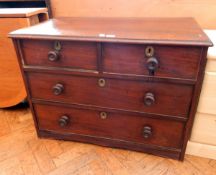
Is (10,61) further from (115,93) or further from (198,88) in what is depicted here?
(198,88)

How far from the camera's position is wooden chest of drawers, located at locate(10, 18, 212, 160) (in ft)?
2.81

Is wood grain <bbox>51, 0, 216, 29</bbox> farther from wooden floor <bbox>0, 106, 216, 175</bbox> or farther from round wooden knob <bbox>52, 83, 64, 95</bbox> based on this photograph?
wooden floor <bbox>0, 106, 216, 175</bbox>

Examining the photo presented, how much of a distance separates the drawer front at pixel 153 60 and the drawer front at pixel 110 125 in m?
0.29

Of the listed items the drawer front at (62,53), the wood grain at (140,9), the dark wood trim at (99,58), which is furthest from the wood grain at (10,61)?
the dark wood trim at (99,58)

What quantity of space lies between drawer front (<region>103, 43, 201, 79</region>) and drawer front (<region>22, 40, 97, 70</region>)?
8 centimetres

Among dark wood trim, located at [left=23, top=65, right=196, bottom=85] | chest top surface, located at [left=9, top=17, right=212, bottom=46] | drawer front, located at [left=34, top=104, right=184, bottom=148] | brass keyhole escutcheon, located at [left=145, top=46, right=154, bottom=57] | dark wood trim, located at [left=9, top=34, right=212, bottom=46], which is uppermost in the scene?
chest top surface, located at [left=9, top=17, right=212, bottom=46]

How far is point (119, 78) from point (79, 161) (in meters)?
0.60

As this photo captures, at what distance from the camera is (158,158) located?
3.83ft

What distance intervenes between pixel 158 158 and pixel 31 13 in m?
1.23

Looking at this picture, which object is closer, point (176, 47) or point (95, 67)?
point (176, 47)

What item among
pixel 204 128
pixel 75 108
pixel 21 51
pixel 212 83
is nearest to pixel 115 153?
pixel 75 108

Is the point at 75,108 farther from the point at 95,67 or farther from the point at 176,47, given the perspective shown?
the point at 176,47

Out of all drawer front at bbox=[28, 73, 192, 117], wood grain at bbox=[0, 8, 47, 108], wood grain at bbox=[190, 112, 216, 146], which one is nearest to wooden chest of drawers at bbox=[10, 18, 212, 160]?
drawer front at bbox=[28, 73, 192, 117]

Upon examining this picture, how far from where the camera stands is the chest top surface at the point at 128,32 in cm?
82
